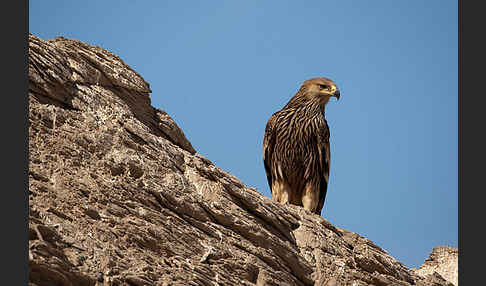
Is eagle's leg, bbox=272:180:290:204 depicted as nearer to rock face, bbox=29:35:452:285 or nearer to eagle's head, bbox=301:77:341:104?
eagle's head, bbox=301:77:341:104

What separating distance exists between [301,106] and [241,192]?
2.90 m

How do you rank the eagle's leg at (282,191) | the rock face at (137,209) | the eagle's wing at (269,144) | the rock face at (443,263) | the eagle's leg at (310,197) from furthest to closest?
the rock face at (443,263), the eagle's wing at (269,144), the eagle's leg at (282,191), the eagle's leg at (310,197), the rock face at (137,209)

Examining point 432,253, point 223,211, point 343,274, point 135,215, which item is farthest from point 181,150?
point 432,253

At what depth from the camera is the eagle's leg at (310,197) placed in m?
8.72

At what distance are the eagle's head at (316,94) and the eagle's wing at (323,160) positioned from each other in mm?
407

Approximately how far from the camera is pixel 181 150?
6.88 metres

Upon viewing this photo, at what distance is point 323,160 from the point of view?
8898 mm

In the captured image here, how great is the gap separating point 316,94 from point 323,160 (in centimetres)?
101

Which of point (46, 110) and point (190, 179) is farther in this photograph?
point (190, 179)

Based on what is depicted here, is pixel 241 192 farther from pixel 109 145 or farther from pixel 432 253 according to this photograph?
pixel 432 253

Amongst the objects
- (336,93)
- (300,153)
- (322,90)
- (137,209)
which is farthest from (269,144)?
(137,209)

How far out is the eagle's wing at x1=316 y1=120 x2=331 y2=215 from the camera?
8883 mm

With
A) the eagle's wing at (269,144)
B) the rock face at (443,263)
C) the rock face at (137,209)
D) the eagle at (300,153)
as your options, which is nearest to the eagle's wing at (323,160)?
the eagle at (300,153)

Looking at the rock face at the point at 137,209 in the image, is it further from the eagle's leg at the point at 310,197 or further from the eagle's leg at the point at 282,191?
the eagle's leg at the point at 282,191
